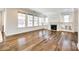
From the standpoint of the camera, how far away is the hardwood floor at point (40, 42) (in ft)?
7.07

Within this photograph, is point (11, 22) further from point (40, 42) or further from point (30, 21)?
point (40, 42)

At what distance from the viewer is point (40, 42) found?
2.28 metres

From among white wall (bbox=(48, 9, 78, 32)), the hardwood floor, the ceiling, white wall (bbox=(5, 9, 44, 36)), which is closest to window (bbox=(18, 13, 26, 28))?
white wall (bbox=(5, 9, 44, 36))

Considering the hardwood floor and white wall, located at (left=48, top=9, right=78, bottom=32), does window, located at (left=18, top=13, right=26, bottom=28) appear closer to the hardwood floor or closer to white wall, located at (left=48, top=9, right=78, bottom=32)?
the hardwood floor

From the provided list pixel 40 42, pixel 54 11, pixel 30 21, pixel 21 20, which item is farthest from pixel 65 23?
pixel 21 20

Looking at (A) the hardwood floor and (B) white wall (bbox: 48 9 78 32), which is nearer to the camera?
(A) the hardwood floor

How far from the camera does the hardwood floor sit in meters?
2.16

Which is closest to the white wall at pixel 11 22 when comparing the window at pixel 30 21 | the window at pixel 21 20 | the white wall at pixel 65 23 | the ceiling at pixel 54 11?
the window at pixel 21 20
